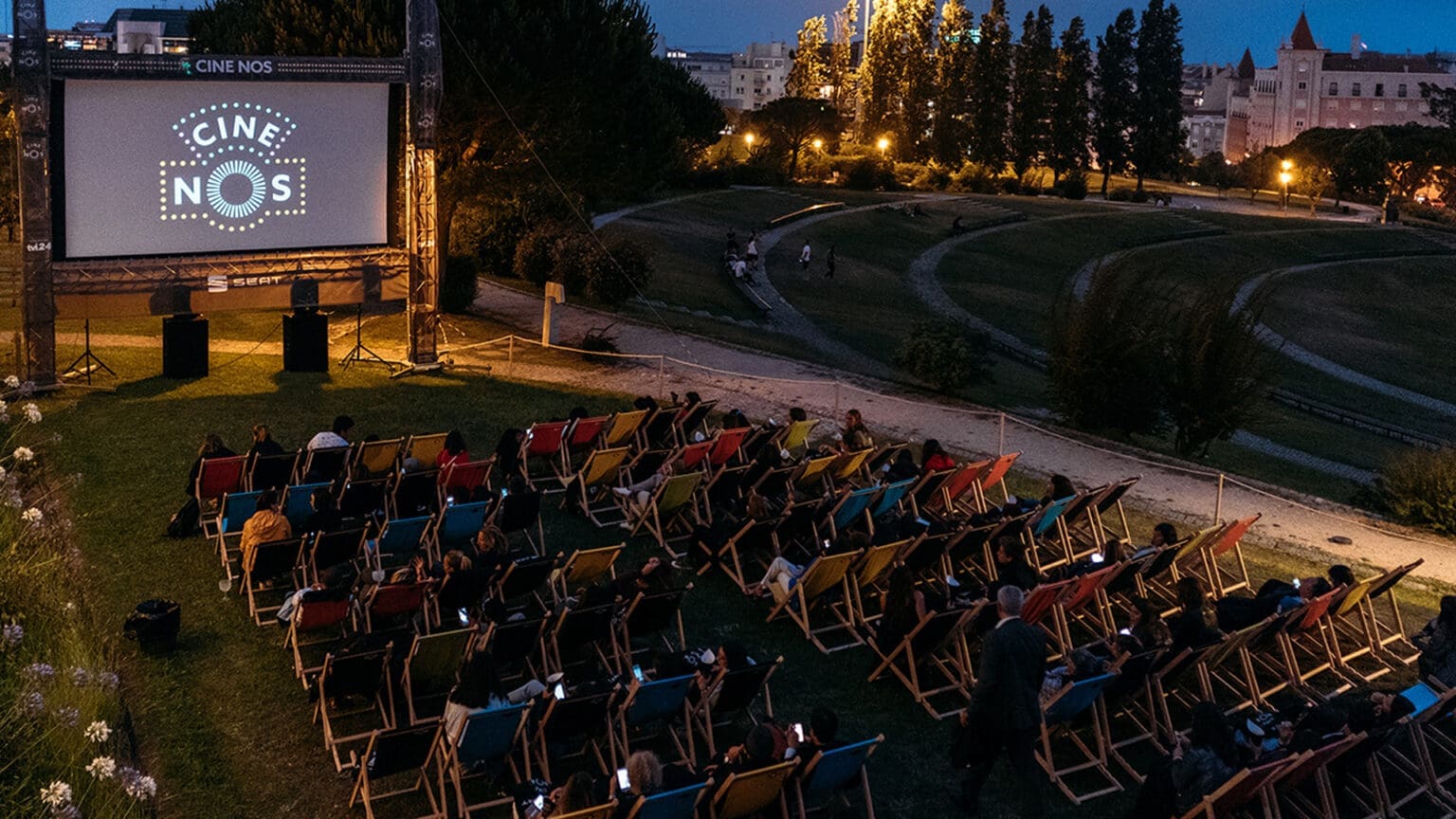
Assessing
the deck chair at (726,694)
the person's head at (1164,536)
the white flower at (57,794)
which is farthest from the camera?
the person's head at (1164,536)

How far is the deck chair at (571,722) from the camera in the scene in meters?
7.79

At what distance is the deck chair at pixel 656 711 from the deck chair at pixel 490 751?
67cm

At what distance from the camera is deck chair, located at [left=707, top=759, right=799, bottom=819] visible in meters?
6.99

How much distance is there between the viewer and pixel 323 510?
1114 centimetres

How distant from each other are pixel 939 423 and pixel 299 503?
A: 10722mm

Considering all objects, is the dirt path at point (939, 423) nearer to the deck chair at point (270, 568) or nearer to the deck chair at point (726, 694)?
the deck chair at point (726, 694)

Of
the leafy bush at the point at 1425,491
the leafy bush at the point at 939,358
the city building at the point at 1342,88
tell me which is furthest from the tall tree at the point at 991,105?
the city building at the point at 1342,88

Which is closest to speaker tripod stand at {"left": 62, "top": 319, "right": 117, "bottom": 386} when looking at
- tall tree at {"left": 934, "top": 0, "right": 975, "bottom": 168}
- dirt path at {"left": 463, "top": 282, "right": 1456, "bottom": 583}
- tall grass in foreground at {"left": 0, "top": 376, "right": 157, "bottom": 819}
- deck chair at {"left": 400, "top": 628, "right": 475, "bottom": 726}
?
dirt path at {"left": 463, "top": 282, "right": 1456, "bottom": 583}

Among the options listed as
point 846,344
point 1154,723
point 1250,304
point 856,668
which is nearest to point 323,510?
point 856,668

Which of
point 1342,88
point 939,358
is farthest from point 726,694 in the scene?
point 1342,88

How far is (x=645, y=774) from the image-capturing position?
273 inches

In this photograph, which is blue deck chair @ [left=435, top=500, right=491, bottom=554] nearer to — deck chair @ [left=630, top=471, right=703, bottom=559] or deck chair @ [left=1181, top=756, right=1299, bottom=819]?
deck chair @ [left=630, top=471, right=703, bottom=559]

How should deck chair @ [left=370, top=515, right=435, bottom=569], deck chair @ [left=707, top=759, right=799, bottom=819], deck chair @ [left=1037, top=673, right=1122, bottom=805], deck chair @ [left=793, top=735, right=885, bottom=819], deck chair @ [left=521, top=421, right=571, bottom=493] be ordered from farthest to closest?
deck chair @ [left=521, top=421, right=571, bottom=493] < deck chair @ [left=370, top=515, right=435, bottom=569] < deck chair @ [left=1037, top=673, right=1122, bottom=805] < deck chair @ [left=793, top=735, right=885, bottom=819] < deck chair @ [left=707, top=759, right=799, bottom=819]

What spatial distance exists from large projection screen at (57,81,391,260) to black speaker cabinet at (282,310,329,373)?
114 cm
